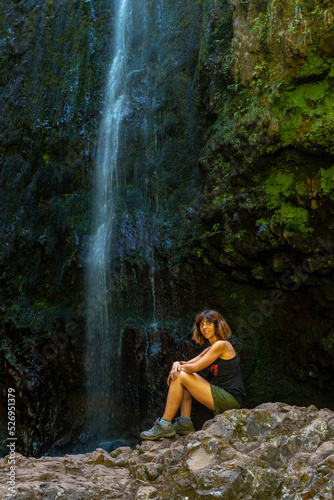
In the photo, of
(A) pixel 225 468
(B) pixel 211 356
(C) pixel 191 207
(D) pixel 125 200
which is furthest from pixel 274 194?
(A) pixel 225 468

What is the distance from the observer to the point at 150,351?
288 inches

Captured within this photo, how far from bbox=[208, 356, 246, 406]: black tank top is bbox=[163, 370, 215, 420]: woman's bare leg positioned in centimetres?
18

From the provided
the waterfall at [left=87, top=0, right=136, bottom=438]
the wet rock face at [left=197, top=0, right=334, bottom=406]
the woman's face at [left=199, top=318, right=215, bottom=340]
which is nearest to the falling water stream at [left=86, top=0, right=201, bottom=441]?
the waterfall at [left=87, top=0, right=136, bottom=438]

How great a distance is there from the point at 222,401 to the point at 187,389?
1.12 ft

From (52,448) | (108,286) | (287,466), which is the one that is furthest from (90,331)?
(287,466)

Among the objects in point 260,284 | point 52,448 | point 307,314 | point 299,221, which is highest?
point 299,221

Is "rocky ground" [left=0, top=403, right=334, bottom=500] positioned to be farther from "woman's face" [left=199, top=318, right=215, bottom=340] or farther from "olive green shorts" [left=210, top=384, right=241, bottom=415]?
"woman's face" [left=199, top=318, right=215, bottom=340]

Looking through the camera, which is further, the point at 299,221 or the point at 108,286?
the point at 108,286

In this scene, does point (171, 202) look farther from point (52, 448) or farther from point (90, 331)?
point (52, 448)

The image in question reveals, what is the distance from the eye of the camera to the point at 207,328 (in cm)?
413

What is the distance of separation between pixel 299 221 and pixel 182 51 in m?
4.94

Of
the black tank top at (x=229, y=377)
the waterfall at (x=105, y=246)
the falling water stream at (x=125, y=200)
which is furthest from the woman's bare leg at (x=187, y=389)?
the waterfall at (x=105, y=246)

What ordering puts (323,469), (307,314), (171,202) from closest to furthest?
(323,469)
(307,314)
(171,202)

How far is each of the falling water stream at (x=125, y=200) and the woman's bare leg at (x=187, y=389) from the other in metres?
3.58
